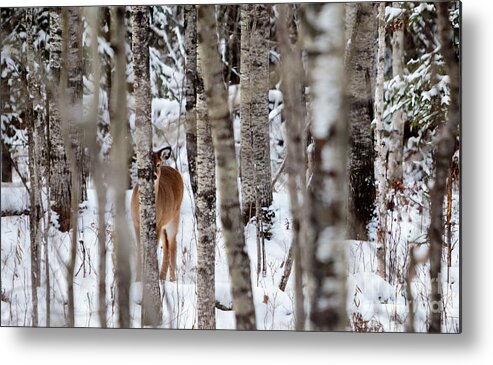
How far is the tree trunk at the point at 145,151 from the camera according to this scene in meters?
3.52

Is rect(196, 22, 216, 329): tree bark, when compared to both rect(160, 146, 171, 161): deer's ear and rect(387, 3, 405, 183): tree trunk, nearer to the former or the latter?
rect(160, 146, 171, 161): deer's ear

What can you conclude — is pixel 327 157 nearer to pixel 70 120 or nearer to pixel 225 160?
pixel 225 160

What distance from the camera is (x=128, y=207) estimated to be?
3551 millimetres

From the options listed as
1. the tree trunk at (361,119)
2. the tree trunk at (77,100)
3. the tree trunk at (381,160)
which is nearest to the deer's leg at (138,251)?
the tree trunk at (77,100)

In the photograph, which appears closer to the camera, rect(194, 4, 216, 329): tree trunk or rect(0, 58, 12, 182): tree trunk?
rect(194, 4, 216, 329): tree trunk

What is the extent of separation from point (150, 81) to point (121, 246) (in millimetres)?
727

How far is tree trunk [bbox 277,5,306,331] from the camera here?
347 centimetres

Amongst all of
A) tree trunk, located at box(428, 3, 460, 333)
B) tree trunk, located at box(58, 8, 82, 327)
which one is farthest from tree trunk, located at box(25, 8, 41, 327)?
tree trunk, located at box(428, 3, 460, 333)

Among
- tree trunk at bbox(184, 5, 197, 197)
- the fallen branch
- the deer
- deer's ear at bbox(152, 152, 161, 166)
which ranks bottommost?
the fallen branch

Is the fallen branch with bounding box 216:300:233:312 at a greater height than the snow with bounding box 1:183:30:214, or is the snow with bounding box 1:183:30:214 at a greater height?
the snow with bounding box 1:183:30:214

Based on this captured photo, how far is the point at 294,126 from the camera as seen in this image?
3.47 metres

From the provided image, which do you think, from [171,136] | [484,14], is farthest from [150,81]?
[484,14]

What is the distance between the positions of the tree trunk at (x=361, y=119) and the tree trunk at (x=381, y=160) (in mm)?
25

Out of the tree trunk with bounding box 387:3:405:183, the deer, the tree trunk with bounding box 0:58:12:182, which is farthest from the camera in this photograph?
the tree trunk with bounding box 0:58:12:182
